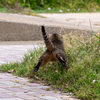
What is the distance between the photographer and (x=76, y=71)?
148 inches

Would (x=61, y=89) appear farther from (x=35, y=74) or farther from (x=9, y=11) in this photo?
(x=9, y=11)

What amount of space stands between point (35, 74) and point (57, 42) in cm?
65

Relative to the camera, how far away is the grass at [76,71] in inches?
133

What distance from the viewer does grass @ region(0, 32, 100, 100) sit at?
11.1ft

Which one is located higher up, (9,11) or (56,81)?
(9,11)

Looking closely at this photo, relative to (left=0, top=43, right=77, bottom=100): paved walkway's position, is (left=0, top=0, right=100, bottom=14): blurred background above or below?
above

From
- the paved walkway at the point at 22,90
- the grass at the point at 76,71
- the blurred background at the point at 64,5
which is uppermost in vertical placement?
the blurred background at the point at 64,5

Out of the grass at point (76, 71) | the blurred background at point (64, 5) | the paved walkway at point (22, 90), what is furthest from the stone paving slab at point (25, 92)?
the blurred background at point (64, 5)

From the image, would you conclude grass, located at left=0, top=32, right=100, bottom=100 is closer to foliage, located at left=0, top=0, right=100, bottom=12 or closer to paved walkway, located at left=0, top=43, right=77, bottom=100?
paved walkway, located at left=0, top=43, right=77, bottom=100

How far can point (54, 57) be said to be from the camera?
372cm

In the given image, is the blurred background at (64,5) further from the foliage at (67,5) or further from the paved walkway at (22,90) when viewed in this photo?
the paved walkway at (22,90)

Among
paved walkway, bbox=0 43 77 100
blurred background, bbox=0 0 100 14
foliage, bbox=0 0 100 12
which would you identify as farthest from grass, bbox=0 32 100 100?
foliage, bbox=0 0 100 12

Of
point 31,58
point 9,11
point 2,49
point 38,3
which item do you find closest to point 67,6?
point 38,3

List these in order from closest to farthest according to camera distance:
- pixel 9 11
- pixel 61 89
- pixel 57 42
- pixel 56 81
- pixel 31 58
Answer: pixel 61 89 → pixel 56 81 → pixel 57 42 → pixel 31 58 → pixel 9 11
